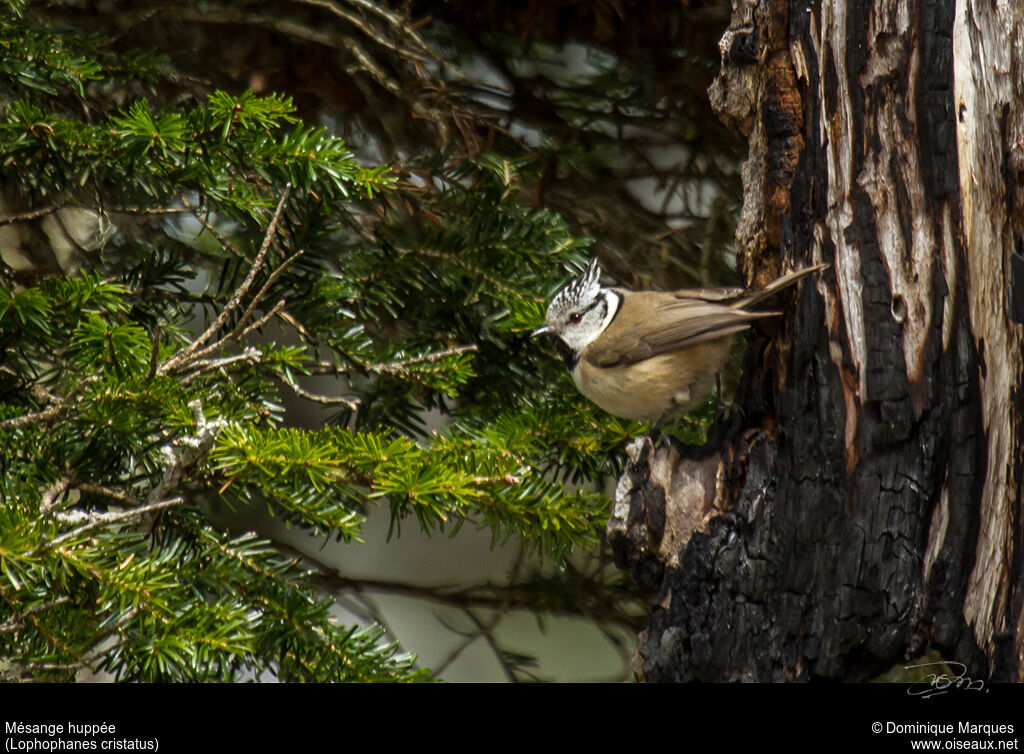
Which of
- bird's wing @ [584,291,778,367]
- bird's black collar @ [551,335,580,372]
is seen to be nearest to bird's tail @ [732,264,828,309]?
bird's wing @ [584,291,778,367]

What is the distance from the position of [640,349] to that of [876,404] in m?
0.51

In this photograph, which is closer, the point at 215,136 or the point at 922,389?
the point at 922,389

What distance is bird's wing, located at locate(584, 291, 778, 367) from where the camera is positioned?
4.95ft

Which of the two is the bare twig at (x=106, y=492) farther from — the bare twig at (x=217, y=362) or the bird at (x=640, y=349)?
the bird at (x=640, y=349)

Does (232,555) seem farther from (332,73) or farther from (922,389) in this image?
(332,73)

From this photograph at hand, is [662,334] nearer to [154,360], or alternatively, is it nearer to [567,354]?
[567,354]

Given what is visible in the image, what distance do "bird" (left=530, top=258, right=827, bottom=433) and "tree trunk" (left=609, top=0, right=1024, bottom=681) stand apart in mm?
316

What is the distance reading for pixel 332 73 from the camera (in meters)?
1.87

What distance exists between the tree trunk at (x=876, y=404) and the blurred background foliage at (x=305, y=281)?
0.62ft
